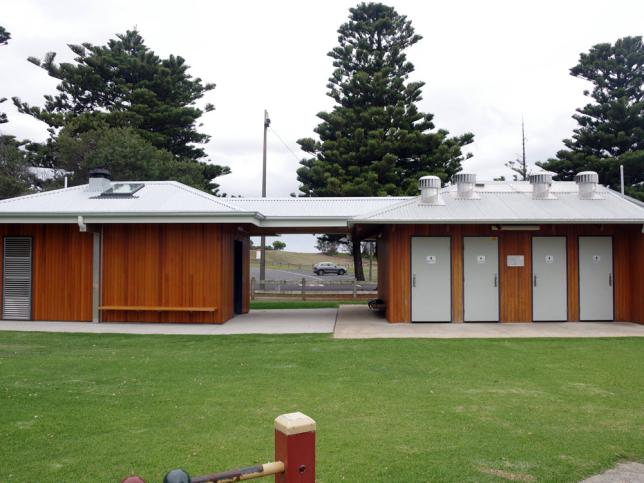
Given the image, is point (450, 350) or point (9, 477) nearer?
point (9, 477)

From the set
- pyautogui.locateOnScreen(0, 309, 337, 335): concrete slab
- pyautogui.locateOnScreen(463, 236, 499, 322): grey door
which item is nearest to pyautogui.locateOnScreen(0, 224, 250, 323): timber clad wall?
pyautogui.locateOnScreen(0, 309, 337, 335): concrete slab

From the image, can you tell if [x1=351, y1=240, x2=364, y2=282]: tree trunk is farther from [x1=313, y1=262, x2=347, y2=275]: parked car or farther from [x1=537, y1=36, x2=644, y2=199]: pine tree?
[x1=537, y1=36, x2=644, y2=199]: pine tree

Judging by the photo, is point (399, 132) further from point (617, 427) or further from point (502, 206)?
point (617, 427)

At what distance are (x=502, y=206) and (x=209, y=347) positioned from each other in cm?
831

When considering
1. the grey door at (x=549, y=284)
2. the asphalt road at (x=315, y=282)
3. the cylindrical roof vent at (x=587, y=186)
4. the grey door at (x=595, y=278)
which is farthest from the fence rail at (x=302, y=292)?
the grey door at (x=595, y=278)

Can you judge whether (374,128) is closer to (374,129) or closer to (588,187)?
(374,129)

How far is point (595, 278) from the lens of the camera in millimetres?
13859

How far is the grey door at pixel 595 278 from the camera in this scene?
13828 millimetres

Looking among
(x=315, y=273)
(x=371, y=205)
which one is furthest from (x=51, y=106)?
(x=371, y=205)

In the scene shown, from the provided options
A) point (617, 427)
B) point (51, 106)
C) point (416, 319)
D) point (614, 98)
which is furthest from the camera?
point (51, 106)

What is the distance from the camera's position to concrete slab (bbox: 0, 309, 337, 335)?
495 inches

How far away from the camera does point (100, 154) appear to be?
30.6m

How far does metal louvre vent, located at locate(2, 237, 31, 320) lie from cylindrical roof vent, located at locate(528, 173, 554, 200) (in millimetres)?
13507

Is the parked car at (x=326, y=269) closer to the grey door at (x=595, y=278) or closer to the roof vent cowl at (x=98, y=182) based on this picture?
the roof vent cowl at (x=98, y=182)
